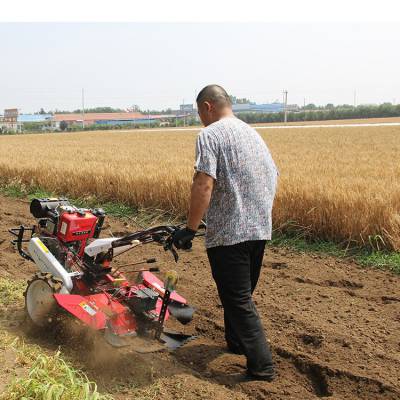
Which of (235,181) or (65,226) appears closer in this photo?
(235,181)

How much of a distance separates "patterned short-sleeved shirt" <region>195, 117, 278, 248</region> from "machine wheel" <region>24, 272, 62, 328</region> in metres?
1.40

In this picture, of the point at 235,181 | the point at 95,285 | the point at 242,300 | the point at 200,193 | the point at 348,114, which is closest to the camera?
the point at 200,193

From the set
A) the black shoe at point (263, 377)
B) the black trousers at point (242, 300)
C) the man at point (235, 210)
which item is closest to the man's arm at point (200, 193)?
the man at point (235, 210)

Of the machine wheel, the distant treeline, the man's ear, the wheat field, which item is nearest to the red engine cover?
the machine wheel

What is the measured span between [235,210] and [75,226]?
1.56m

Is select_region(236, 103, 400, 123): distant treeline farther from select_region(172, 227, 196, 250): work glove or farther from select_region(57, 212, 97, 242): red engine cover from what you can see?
select_region(172, 227, 196, 250): work glove

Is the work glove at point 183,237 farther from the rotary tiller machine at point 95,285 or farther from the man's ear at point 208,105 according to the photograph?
the man's ear at point 208,105

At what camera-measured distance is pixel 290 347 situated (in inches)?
178

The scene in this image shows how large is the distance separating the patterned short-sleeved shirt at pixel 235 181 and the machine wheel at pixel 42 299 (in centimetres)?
140

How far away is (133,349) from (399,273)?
3613 millimetres

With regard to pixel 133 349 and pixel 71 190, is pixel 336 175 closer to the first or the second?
pixel 71 190

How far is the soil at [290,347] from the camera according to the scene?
3.87 meters

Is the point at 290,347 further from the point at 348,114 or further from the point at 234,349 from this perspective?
the point at 348,114

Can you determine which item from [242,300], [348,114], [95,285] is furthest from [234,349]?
[348,114]
